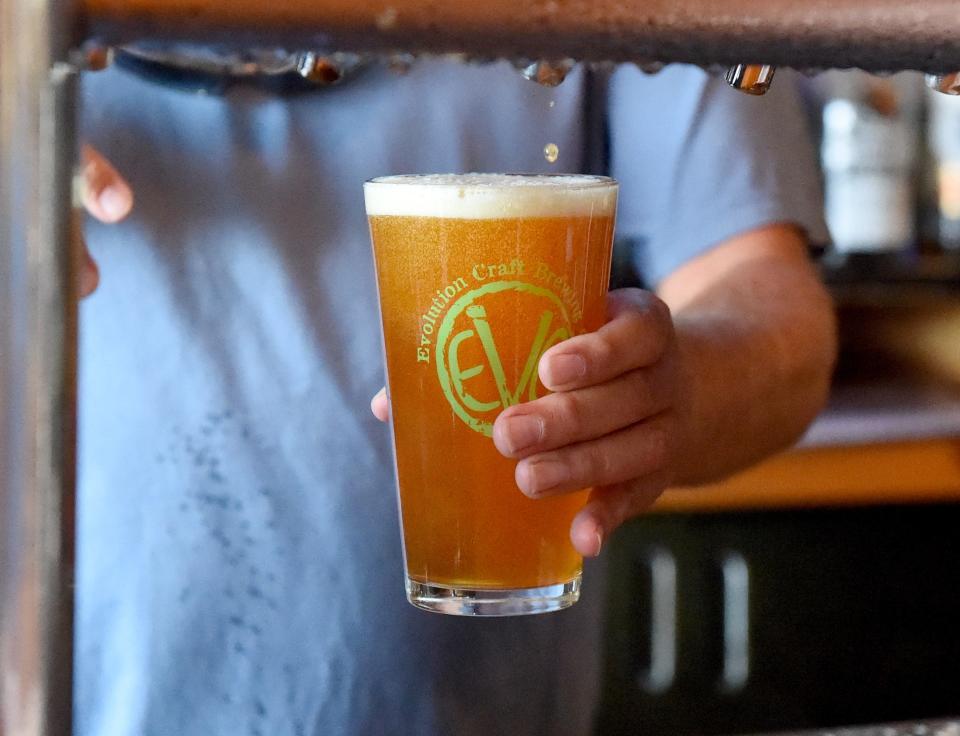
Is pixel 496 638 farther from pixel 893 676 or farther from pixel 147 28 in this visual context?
pixel 893 676

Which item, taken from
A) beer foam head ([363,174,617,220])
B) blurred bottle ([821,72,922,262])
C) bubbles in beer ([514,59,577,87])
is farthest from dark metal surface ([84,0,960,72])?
blurred bottle ([821,72,922,262])

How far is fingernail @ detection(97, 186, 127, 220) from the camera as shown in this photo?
2.05ft

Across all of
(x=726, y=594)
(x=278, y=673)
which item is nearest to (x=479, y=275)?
(x=278, y=673)

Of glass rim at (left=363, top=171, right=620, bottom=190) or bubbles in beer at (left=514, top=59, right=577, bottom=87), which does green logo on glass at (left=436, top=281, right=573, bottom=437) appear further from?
bubbles in beer at (left=514, top=59, right=577, bottom=87)

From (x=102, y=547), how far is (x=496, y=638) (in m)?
0.33

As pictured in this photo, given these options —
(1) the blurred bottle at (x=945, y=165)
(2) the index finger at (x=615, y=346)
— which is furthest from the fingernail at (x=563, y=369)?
(1) the blurred bottle at (x=945, y=165)

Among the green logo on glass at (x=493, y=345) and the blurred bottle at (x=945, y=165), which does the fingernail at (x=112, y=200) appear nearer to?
the green logo on glass at (x=493, y=345)

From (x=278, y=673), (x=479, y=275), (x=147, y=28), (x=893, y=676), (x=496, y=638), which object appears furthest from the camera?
(x=893, y=676)

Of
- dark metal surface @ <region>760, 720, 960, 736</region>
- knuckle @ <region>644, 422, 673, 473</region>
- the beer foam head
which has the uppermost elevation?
the beer foam head

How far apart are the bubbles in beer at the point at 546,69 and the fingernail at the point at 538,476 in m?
0.21

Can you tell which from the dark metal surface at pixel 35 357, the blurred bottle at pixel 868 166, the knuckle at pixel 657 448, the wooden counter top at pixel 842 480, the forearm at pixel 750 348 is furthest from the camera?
the blurred bottle at pixel 868 166

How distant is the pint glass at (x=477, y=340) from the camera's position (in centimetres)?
49

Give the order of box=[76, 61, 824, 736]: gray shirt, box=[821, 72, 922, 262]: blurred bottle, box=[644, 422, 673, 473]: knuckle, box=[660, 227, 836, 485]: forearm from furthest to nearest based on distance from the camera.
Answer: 1. box=[821, 72, 922, 262]: blurred bottle
2. box=[76, 61, 824, 736]: gray shirt
3. box=[660, 227, 836, 485]: forearm
4. box=[644, 422, 673, 473]: knuckle

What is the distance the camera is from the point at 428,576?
0.52m
